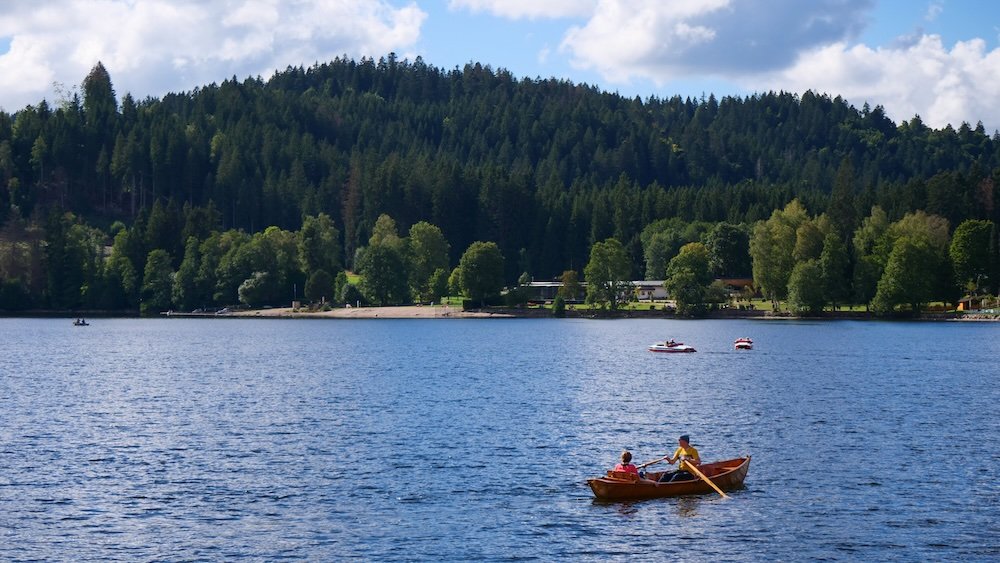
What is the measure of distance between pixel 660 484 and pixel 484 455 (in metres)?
12.9

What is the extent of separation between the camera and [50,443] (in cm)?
6538

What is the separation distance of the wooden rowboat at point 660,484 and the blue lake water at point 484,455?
647 millimetres

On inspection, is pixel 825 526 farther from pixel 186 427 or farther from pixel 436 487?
pixel 186 427

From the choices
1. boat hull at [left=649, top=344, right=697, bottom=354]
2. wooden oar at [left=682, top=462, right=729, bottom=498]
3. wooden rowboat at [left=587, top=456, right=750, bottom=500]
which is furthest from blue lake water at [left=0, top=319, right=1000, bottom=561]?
boat hull at [left=649, top=344, right=697, bottom=354]

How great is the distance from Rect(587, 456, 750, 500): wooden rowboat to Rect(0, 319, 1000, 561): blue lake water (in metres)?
0.65

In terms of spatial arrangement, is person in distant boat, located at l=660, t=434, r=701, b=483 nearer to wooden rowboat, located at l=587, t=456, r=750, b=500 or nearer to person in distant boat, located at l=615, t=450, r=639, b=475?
wooden rowboat, located at l=587, t=456, r=750, b=500

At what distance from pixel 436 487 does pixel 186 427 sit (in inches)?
983

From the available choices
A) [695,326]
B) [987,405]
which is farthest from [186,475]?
[695,326]

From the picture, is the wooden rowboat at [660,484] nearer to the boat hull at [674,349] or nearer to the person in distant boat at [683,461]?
the person in distant boat at [683,461]

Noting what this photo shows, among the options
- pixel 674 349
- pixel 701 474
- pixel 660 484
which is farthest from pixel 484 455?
pixel 674 349

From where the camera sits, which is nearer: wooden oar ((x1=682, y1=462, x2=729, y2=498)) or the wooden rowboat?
the wooden rowboat

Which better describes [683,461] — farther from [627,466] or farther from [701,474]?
[627,466]

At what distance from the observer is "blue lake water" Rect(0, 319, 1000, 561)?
4372cm

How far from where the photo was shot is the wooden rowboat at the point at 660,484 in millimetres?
49250
